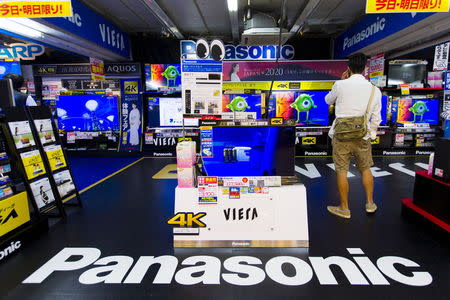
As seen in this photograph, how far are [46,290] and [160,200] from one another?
1883 millimetres

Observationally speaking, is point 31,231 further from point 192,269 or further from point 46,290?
point 192,269

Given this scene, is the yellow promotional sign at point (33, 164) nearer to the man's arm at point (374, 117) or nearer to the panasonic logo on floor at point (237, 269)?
the panasonic logo on floor at point (237, 269)

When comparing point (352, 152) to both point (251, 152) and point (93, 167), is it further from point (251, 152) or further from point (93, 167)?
point (93, 167)

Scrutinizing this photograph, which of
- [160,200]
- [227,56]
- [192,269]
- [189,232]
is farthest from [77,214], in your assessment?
[227,56]

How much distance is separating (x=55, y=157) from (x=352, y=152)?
11.7 feet

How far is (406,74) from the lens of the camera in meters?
6.38

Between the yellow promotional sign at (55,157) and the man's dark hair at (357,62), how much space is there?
3.63 m

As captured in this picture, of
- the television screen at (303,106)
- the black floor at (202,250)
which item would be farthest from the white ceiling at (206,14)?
the black floor at (202,250)

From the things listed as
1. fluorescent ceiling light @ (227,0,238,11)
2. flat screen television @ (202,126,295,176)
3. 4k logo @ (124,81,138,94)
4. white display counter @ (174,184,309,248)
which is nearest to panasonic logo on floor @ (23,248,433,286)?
white display counter @ (174,184,309,248)

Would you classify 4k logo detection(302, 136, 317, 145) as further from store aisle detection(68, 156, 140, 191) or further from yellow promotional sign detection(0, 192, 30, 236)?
yellow promotional sign detection(0, 192, 30, 236)

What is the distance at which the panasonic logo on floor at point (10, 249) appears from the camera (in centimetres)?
225

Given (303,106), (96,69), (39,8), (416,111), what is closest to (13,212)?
(39,8)

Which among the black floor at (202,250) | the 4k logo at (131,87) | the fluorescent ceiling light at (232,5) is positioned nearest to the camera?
the black floor at (202,250)

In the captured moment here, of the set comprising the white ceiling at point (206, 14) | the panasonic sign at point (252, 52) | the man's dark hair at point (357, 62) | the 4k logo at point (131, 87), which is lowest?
the man's dark hair at point (357, 62)
